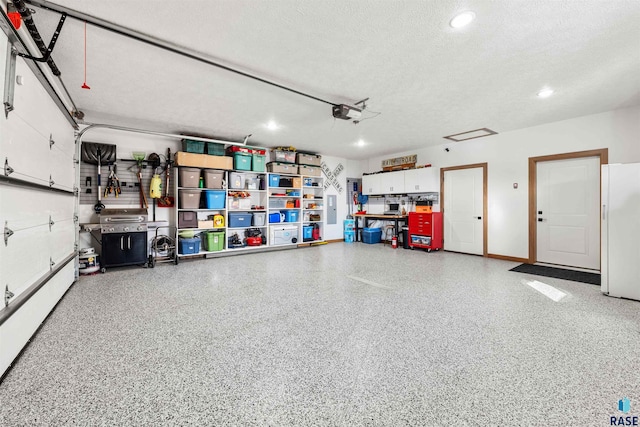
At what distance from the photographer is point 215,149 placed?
6168mm

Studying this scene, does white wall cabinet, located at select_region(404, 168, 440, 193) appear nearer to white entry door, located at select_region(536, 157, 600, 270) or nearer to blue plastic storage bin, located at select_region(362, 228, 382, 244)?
blue plastic storage bin, located at select_region(362, 228, 382, 244)

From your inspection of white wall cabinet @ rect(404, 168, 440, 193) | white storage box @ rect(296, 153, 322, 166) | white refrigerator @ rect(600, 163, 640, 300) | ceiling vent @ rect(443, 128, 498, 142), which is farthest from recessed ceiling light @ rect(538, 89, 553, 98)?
white storage box @ rect(296, 153, 322, 166)

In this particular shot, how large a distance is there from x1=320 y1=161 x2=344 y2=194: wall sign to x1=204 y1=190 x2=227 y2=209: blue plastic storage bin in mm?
3297

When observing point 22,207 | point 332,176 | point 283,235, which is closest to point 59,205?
point 22,207

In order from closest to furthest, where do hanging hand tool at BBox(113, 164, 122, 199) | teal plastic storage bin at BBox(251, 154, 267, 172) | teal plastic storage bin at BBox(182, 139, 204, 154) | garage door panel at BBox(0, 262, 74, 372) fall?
garage door panel at BBox(0, 262, 74, 372) < hanging hand tool at BBox(113, 164, 122, 199) < teal plastic storage bin at BBox(182, 139, 204, 154) < teal plastic storage bin at BBox(251, 154, 267, 172)

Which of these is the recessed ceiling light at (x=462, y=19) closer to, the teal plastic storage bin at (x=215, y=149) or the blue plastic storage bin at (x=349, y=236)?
the teal plastic storage bin at (x=215, y=149)

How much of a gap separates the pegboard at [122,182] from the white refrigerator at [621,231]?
726 cm

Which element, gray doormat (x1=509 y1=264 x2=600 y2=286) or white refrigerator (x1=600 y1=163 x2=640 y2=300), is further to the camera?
gray doormat (x1=509 y1=264 x2=600 y2=286)

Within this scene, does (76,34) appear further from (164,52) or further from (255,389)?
(255,389)

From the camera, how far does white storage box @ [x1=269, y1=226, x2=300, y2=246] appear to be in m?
7.10

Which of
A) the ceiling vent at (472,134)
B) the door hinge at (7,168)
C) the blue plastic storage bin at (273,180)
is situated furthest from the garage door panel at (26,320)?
the ceiling vent at (472,134)

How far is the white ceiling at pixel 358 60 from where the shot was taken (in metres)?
2.26

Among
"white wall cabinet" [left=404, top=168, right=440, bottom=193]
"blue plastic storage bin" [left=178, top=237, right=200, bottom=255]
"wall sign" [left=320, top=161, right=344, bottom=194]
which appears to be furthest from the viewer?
"wall sign" [left=320, top=161, right=344, bottom=194]

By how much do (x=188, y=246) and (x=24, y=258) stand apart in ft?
11.5
